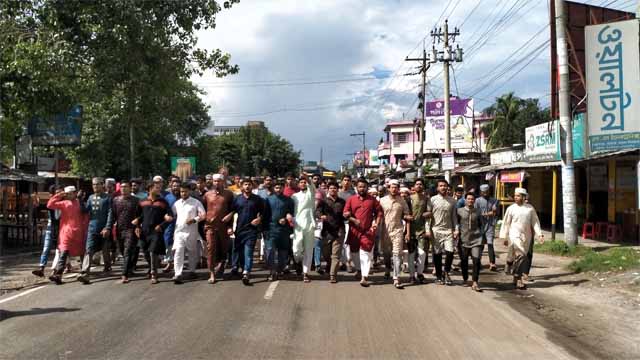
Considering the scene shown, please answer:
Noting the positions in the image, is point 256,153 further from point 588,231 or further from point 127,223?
point 127,223

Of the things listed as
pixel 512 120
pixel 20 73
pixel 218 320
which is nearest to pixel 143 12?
pixel 20 73

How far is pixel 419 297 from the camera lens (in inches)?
336

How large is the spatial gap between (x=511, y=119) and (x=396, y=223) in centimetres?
4716

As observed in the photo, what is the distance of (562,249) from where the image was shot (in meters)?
14.0

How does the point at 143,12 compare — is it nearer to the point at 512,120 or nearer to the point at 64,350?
the point at 64,350

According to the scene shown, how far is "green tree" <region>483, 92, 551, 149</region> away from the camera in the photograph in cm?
5150

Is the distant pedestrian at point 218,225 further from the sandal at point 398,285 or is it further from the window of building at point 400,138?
the window of building at point 400,138

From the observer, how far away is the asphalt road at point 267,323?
5.68 metres

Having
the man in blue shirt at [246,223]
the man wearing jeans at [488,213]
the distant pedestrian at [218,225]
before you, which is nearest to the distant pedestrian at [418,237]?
the man wearing jeans at [488,213]

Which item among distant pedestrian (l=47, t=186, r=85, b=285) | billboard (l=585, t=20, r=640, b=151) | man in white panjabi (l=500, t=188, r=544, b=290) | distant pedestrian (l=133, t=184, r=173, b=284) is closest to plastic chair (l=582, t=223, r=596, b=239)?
billboard (l=585, t=20, r=640, b=151)

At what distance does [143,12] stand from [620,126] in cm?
1137

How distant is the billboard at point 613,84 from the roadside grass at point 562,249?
2.82 meters

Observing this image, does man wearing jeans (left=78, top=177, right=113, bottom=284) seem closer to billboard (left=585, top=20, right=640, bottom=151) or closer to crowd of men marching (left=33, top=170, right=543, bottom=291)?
crowd of men marching (left=33, top=170, right=543, bottom=291)

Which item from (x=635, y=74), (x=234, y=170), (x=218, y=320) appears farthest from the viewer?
(x=234, y=170)
